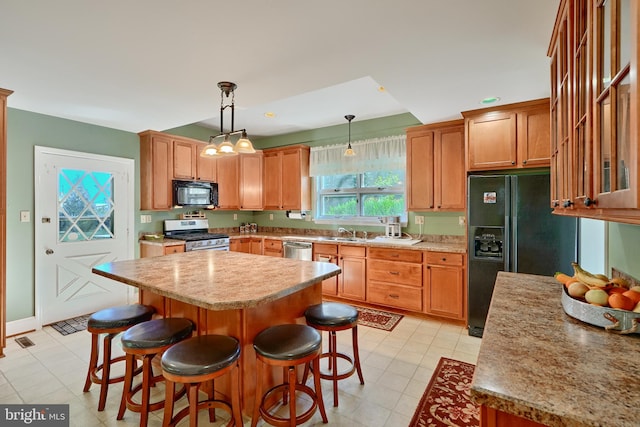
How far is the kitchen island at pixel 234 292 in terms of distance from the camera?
1575 mm

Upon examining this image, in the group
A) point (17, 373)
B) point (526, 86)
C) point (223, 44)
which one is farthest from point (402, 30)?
point (17, 373)

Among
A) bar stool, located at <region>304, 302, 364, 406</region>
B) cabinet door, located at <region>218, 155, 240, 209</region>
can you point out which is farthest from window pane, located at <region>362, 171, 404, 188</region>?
bar stool, located at <region>304, 302, 364, 406</region>

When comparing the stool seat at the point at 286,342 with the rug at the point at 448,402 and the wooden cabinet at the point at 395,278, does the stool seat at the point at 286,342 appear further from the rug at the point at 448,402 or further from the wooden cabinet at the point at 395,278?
the wooden cabinet at the point at 395,278

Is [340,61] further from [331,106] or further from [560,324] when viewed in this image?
[560,324]

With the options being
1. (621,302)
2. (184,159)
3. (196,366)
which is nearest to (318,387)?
(196,366)

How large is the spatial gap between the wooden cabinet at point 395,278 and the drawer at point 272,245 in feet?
5.14

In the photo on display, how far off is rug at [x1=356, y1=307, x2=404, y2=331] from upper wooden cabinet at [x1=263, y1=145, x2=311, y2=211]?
6.53ft

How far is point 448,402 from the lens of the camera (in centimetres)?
201

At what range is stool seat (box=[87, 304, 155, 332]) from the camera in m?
1.93

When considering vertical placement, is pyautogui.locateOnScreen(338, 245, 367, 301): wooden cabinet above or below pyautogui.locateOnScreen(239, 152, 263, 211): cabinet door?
below

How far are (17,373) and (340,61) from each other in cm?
352

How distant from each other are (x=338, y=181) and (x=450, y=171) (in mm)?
Answer: 1825

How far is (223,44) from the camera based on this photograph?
195 cm

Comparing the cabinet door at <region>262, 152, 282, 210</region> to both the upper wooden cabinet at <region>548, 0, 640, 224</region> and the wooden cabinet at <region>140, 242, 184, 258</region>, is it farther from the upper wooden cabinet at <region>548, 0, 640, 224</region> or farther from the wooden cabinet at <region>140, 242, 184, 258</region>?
the upper wooden cabinet at <region>548, 0, 640, 224</region>
